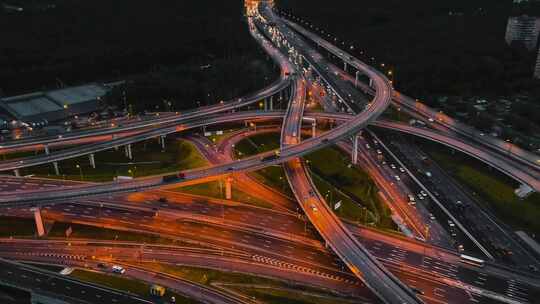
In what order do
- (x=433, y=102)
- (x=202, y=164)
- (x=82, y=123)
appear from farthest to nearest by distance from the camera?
(x=433, y=102)
(x=82, y=123)
(x=202, y=164)

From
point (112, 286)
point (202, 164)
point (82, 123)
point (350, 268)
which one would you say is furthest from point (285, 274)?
point (82, 123)

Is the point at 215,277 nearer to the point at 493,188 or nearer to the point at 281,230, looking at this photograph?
the point at 281,230

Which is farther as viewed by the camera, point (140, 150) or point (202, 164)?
point (140, 150)

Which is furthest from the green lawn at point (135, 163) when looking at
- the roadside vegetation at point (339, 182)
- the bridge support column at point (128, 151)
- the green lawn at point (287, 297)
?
the green lawn at point (287, 297)

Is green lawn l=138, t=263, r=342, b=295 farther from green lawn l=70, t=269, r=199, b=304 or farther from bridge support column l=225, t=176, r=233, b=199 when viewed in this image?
bridge support column l=225, t=176, r=233, b=199

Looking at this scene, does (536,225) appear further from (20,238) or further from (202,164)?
(20,238)

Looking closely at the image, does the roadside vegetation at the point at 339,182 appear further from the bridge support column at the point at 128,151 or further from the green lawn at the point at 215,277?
the bridge support column at the point at 128,151
